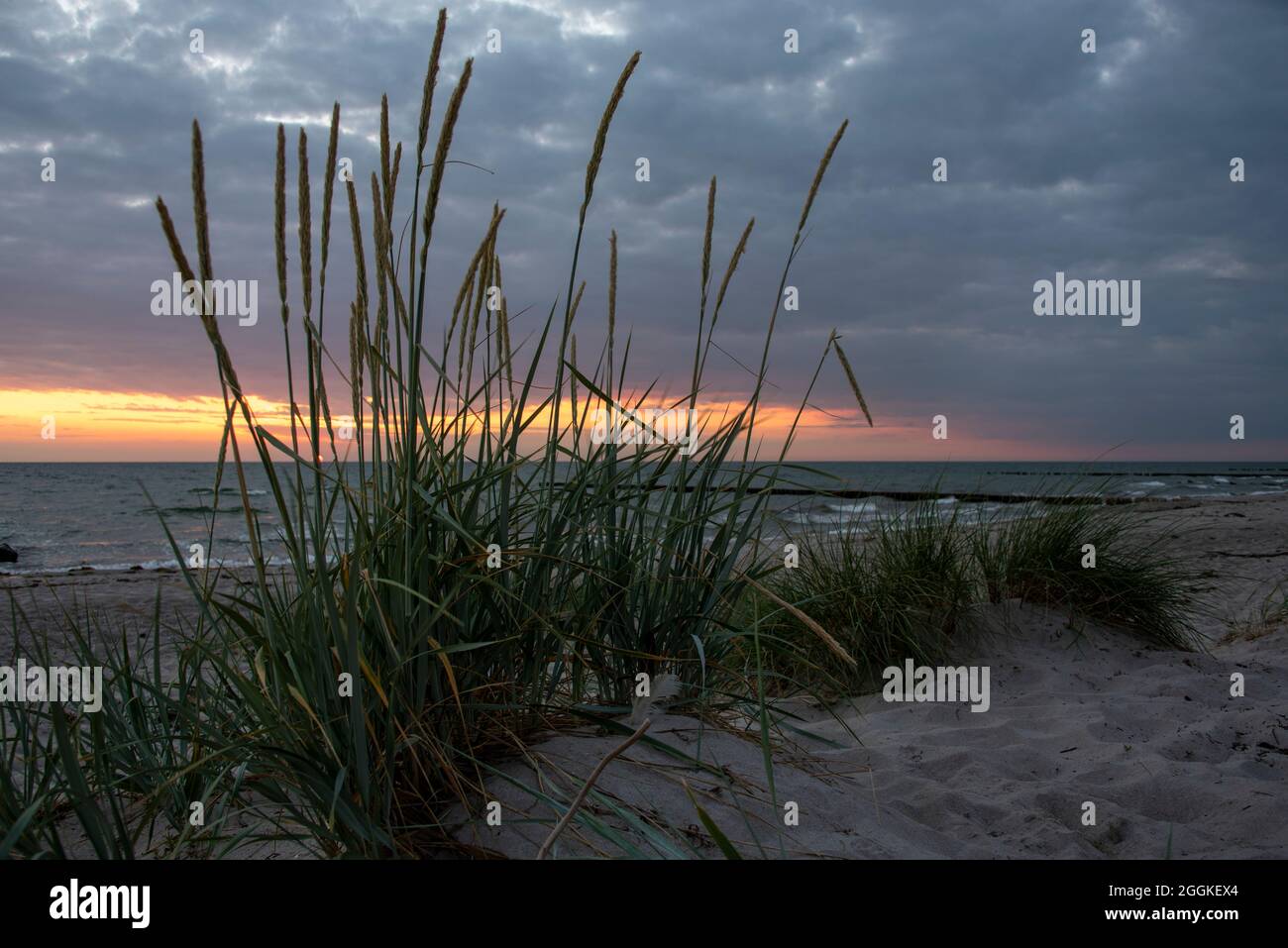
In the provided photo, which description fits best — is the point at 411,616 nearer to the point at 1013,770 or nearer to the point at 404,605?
the point at 404,605

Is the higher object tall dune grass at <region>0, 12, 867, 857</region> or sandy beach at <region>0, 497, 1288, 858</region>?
tall dune grass at <region>0, 12, 867, 857</region>

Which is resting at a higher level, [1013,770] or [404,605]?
[404,605]

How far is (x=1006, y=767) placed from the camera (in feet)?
8.71

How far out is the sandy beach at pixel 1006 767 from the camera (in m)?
1.72

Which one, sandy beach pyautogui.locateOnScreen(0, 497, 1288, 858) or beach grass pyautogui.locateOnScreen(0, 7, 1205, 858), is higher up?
beach grass pyautogui.locateOnScreen(0, 7, 1205, 858)

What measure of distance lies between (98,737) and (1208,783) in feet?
9.64

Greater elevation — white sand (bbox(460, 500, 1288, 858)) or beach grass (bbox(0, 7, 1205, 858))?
beach grass (bbox(0, 7, 1205, 858))

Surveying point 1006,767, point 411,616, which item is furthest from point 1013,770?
point 411,616

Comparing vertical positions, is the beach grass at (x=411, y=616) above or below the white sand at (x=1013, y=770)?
above

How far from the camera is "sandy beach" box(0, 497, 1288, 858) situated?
1.72 meters

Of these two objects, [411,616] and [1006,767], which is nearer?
[411,616]

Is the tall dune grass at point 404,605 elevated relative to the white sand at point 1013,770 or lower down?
elevated

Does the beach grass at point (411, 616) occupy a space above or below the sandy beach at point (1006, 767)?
above
